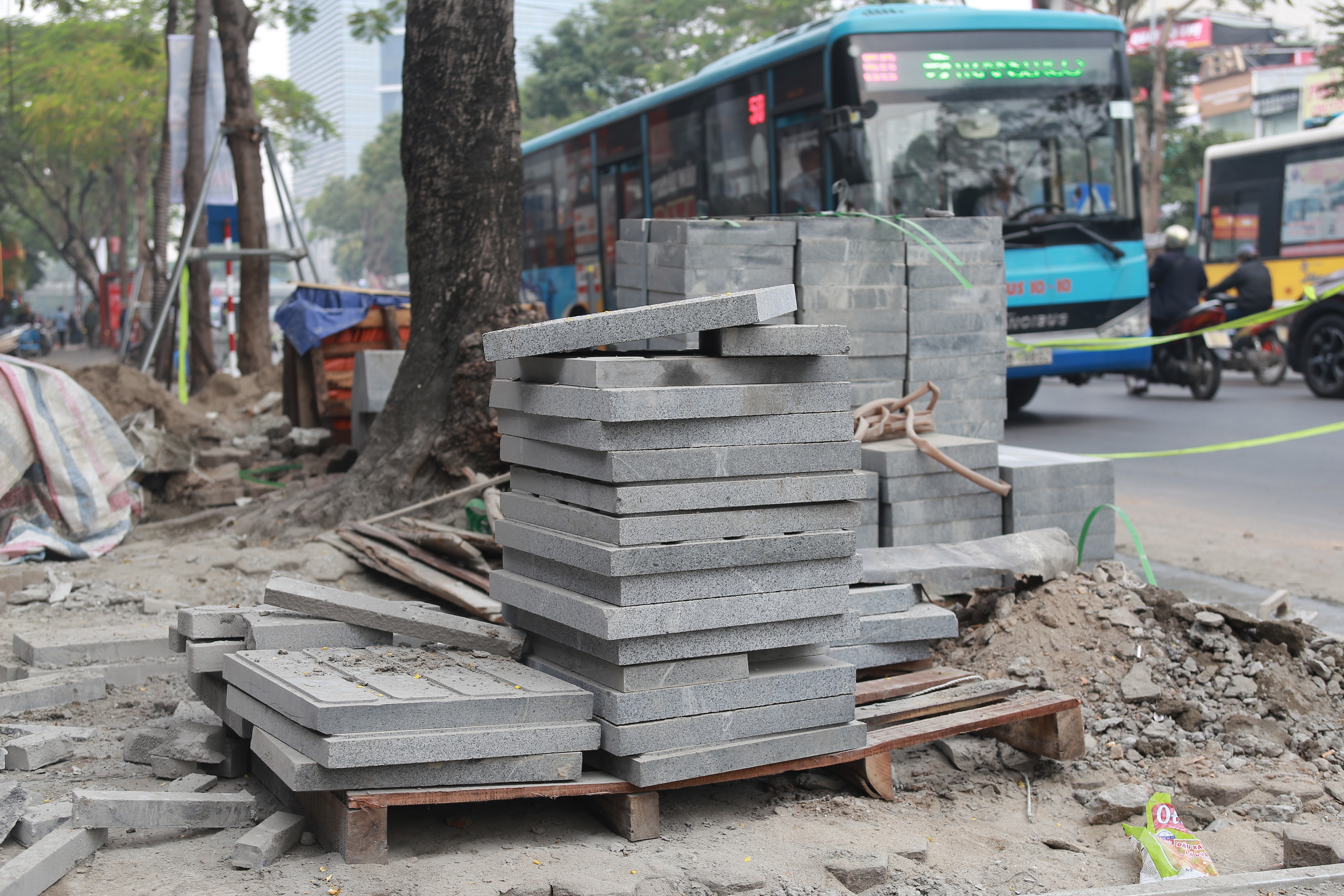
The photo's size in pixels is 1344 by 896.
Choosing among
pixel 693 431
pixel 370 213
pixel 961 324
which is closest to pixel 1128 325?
pixel 961 324

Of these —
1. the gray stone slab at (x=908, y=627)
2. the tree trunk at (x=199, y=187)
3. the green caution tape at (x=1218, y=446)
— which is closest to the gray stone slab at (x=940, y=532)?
the gray stone slab at (x=908, y=627)

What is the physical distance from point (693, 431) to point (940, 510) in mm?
2346

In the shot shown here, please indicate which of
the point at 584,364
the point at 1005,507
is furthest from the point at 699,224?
the point at 584,364

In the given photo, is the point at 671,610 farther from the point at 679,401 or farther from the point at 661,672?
the point at 679,401

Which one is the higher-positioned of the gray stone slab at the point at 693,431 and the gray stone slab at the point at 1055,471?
the gray stone slab at the point at 693,431

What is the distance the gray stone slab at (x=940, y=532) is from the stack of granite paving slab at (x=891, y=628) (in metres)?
0.77

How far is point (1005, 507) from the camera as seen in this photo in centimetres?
567

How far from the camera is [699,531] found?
346cm

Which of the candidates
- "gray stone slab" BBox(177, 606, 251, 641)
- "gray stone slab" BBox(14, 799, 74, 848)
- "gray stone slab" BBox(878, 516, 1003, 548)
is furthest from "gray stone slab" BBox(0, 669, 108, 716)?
"gray stone slab" BBox(878, 516, 1003, 548)

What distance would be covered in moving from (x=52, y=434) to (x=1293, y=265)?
1764 centimetres

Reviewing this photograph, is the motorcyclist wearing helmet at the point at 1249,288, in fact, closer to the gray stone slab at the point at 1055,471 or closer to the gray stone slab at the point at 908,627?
the gray stone slab at the point at 1055,471

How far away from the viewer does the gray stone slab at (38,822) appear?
3203mm

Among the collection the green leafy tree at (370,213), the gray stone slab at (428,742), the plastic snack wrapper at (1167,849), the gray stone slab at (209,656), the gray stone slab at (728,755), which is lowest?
the plastic snack wrapper at (1167,849)

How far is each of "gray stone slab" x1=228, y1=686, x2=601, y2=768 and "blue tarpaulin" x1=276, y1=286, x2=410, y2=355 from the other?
685 cm
